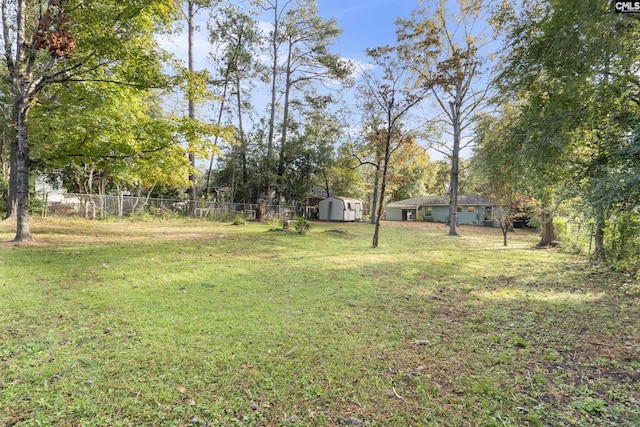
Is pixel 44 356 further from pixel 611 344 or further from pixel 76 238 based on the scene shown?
pixel 76 238

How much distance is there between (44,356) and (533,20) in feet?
31.3

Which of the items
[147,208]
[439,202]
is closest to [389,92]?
[147,208]

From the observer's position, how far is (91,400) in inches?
83.5

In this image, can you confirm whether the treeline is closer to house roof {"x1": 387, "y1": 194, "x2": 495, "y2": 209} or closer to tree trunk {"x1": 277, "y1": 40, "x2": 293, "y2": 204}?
tree trunk {"x1": 277, "y1": 40, "x2": 293, "y2": 204}

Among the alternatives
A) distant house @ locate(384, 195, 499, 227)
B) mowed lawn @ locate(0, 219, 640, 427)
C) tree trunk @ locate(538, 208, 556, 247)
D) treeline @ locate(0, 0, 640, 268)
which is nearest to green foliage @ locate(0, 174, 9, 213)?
treeline @ locate(0, 0, 640, 268)

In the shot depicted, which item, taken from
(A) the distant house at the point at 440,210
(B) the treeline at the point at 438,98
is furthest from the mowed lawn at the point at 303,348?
(A) the distant house at the point at 440,210

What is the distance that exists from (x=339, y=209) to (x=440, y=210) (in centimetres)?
1276

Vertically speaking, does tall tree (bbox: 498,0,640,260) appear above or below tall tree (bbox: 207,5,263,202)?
below

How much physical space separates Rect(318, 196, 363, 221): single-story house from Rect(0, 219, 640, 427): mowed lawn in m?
22.9

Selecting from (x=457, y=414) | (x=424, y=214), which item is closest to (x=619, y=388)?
(x=457, y=414)

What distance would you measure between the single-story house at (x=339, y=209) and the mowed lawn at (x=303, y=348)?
2287 centimetres

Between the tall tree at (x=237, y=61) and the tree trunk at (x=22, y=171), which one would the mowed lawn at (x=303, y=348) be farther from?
the tall tree at (x=237, y=61)

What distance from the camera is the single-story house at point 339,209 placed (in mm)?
29156

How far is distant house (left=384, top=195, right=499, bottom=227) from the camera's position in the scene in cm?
3030
